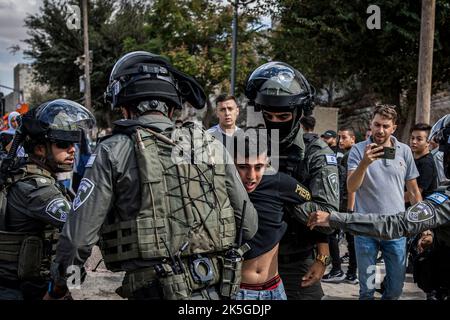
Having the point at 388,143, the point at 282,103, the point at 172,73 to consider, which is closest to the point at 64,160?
the point at 172,73

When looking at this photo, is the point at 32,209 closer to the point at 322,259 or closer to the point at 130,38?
the point at 322,259

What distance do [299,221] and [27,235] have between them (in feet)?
4.80

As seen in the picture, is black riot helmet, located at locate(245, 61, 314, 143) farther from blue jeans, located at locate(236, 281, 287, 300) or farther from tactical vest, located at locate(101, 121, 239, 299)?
blue jeans, located at locate(236, 281, 287, 300)

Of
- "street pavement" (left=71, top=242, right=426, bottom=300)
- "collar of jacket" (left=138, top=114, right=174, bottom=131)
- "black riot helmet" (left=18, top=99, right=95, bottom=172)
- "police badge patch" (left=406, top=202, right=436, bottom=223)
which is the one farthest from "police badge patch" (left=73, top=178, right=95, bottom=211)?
"street pavement" (left=71, top=242, right=426, bottom=300)

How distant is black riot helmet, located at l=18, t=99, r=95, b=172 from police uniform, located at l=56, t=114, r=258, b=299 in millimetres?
791

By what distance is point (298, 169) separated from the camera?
9.32 feet

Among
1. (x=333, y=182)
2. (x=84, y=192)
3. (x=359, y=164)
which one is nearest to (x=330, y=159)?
(x=333, y=182)

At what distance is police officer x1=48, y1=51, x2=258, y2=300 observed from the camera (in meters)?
2.05

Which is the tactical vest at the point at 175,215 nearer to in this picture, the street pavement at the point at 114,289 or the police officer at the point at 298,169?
the police officer at the point at 298,169

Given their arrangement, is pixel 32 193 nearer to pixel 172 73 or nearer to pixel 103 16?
pixel 172 73

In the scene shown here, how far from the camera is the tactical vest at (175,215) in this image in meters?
2.05

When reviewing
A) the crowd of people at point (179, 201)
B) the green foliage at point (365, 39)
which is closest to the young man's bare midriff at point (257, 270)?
the crowd of people at point (179, 201)

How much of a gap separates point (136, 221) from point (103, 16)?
2782 cm

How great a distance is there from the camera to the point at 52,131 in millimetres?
2791
